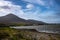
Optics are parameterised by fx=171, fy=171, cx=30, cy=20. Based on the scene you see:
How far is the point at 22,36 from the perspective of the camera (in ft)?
12.0

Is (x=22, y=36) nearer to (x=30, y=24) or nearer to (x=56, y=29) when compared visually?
(x=30, y=24)

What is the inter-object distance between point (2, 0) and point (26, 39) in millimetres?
981

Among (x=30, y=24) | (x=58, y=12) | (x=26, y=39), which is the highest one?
(x=58, y=12)

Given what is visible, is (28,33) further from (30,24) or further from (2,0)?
(2,0)

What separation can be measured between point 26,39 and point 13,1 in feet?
2.84

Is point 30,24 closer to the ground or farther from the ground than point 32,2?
closer to the ground

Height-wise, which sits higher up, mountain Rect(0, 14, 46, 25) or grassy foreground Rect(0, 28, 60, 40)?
mountain Rect(0, 14, 46, 25)

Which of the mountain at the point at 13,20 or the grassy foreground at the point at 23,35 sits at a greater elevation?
the mountain at the point at 13,20

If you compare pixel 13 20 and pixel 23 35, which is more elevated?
pixel 13 20

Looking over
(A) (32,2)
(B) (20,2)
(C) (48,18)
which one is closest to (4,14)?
(B) (20,2)

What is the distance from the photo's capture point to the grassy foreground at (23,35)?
3572mm

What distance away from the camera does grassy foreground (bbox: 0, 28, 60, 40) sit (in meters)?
3.57

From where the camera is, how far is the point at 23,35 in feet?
12.0

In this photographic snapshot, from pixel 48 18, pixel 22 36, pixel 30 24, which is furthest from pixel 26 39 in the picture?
pixel 48 18
